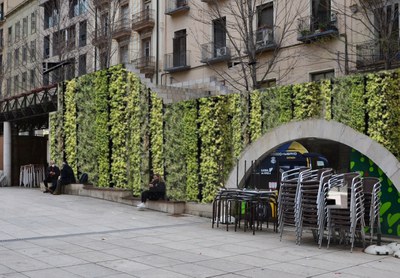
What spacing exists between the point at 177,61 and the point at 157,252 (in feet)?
78.1

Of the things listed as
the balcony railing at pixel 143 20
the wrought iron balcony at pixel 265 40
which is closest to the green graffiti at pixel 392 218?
the wrought iron balcony at pixel 265 40

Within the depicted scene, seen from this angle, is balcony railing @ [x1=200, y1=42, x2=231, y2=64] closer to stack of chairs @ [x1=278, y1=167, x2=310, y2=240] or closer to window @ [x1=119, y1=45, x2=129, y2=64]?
window @ [x1=119, y1=45, x2=129, y2=64]

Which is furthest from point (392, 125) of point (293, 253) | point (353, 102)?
point (293, 253)

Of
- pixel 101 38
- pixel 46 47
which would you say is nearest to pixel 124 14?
pixel 101 38

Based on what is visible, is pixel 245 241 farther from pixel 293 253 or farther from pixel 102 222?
pixel 102 222

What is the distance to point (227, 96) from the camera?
1403cm

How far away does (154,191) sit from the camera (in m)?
15.5

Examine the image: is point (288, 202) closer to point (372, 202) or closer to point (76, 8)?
point (372, 202)

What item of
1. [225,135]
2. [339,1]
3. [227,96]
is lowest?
[225,135]

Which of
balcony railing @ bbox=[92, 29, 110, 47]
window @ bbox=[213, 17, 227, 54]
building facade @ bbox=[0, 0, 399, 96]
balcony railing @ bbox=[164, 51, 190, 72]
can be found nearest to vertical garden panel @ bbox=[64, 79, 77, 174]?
building facade @ bbox=[0, 0, 399, 96]

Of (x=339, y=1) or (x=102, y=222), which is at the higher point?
(x=339, y=1)

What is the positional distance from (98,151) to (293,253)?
1141 centimetres

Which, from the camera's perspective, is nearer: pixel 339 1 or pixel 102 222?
pixel 102 222

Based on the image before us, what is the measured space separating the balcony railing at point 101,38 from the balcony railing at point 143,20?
4807 millimetres
